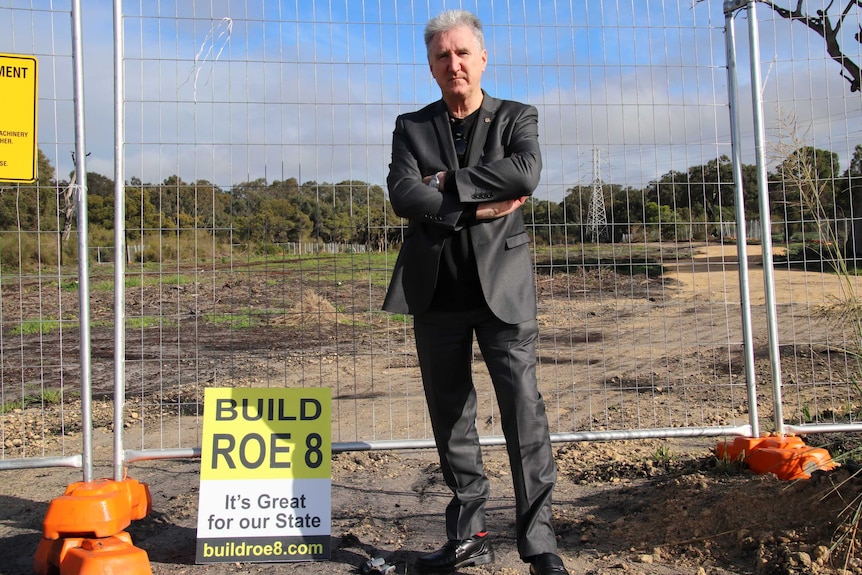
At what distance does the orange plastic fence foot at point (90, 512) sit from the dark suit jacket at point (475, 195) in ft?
4.92

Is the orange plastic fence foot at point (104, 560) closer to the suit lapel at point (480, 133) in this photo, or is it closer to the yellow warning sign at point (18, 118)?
the yellow warning sign at point (18, 118)

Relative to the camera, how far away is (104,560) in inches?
115

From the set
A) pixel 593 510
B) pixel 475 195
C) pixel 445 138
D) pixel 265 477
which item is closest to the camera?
pixel 475 195

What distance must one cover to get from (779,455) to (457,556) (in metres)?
1.89

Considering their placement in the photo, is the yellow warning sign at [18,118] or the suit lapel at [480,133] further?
the yellow warning sign at [18,118]

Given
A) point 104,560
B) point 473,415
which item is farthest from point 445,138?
point 104,560

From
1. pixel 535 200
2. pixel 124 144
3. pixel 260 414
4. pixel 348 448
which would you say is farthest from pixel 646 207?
pixel 124 144

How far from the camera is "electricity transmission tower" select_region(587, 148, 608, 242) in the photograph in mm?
4445

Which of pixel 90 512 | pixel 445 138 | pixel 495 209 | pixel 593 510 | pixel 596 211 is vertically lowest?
pixel 593 510

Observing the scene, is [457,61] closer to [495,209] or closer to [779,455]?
[495,209]

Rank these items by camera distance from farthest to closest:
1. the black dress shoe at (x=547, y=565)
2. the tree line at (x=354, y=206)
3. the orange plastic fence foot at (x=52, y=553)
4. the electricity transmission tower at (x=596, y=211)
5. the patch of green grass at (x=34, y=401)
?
the patch of green grass at (x=34, y=401) → the electricity transmission tower at (x=596, y=211) → the tree line at (x=354, y=206) → the orange plastic fence foot at (x=52, y=553) → the black dress shoe at (x=547, y=565)

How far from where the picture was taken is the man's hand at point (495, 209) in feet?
9.66

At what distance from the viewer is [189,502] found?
4.07 metres

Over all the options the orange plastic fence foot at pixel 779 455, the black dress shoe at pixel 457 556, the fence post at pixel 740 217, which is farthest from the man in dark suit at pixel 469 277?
the fence post at pixel 740 217
